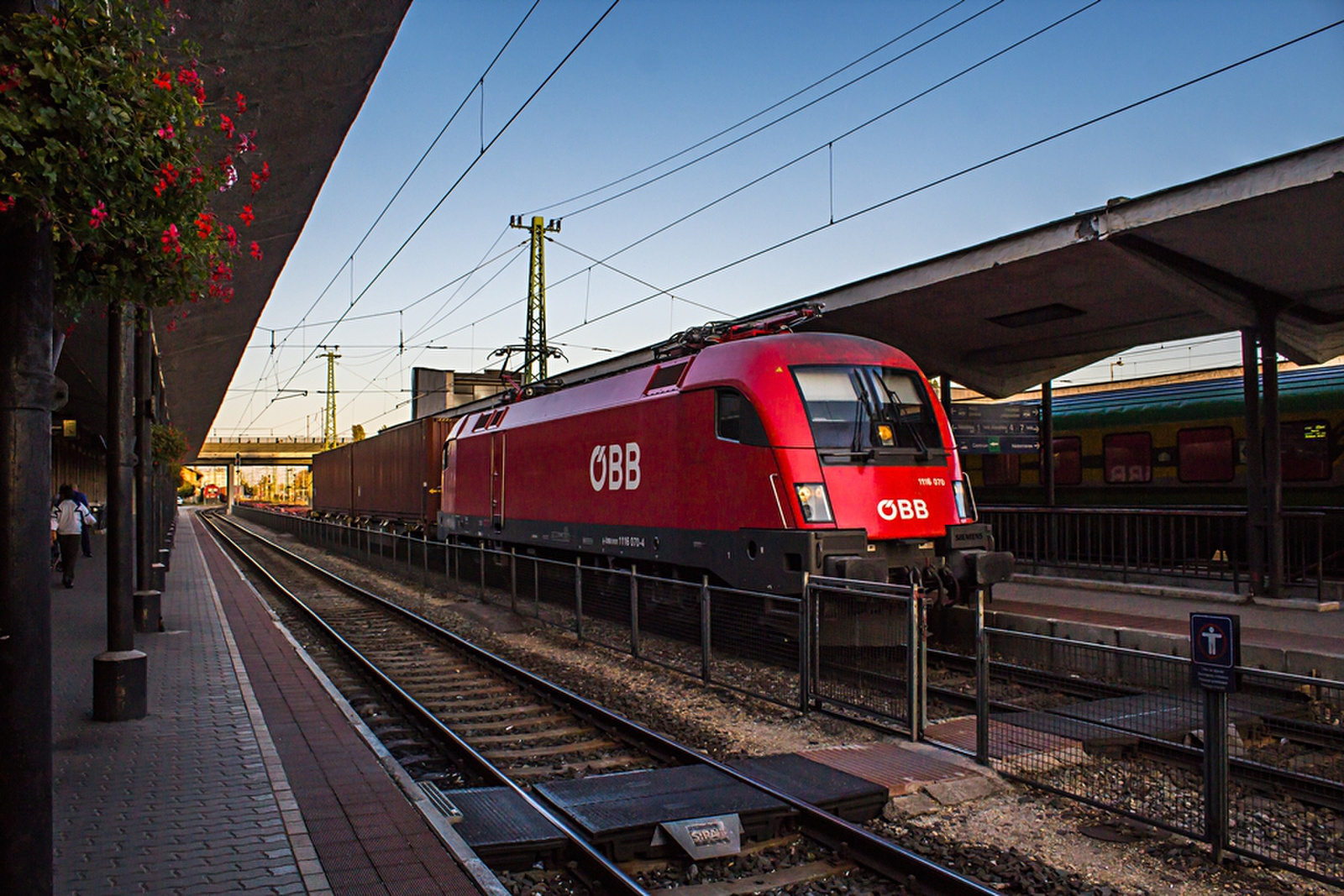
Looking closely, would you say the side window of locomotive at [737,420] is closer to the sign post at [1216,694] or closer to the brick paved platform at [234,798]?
the brick paved platform at [234,798]

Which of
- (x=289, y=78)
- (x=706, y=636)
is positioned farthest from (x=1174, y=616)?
(x=289, y=78)

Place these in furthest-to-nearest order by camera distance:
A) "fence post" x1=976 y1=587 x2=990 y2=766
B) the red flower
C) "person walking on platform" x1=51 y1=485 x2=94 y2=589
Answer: "person walking on platform" x1=51 y1=485 x2=94 y2=589
"fence post" x1=976 y1=587 x2=990 y2=766
the red flower

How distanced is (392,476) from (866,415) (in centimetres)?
2084

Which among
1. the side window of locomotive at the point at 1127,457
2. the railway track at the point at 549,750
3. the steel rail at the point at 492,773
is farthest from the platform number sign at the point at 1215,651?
the side window of locomotive at the point at 1127,457

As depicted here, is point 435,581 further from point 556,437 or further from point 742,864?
point 742,864

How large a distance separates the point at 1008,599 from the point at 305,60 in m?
10.6

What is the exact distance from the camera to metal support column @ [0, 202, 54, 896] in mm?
3115

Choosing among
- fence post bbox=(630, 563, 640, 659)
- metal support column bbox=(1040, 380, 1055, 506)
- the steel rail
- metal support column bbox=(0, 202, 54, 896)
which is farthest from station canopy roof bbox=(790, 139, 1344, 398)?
metal support column bbox=(0, 202, 54, 896)

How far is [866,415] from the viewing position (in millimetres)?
10641

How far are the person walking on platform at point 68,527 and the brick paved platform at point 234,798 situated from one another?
8181mm

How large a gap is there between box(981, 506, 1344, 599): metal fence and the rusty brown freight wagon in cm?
1386

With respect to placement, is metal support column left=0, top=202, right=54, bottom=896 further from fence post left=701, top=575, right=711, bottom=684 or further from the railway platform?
the railway platform

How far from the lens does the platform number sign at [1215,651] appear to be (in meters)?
5.22

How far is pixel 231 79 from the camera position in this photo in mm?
8578
